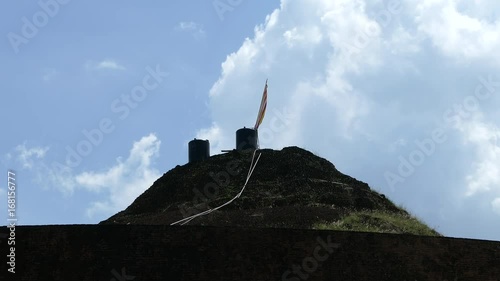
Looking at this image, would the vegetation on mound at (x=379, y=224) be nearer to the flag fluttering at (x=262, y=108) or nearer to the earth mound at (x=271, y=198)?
the earth mound at (x=271, y=198)

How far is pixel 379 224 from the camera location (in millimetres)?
16938

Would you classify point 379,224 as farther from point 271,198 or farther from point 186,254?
point 186,254

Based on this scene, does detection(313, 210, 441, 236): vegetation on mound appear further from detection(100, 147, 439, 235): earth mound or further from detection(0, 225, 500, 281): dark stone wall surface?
detection(0, 225, 500, 281): dark stone wall surface

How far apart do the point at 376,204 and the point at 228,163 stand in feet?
15.9

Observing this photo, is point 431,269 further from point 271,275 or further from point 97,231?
point 97,231

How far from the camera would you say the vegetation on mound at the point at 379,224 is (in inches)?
634

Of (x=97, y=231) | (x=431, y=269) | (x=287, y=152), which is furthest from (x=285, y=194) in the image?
(x=97, y=231)

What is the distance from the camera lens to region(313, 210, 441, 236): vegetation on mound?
16.1 meters

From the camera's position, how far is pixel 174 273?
10.5 meters

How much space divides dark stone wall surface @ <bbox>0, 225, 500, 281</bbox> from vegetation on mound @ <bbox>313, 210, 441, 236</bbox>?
4.67 meters

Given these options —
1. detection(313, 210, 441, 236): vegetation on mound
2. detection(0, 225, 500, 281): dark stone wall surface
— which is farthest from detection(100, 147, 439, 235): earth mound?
detection(0, 225, 500, 281): dark stone wall surface

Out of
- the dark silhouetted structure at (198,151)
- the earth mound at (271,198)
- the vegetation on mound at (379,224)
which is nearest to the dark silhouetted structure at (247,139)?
the earth mound at (271,198)

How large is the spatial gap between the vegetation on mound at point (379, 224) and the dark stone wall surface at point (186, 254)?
4.67 m

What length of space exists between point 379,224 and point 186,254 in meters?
7.49
